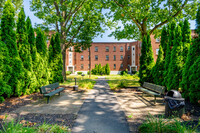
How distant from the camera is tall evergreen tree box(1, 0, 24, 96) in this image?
21.2 feet

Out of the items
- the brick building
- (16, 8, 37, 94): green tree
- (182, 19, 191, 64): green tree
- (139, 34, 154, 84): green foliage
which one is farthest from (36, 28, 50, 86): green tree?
the brick building

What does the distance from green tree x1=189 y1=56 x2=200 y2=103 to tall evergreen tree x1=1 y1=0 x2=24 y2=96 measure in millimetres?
9090

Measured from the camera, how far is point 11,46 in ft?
21.7

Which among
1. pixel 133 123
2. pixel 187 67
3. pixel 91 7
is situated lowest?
pixel 133 123

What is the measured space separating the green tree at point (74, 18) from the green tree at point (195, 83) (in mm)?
12173

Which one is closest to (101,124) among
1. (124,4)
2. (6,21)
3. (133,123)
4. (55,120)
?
(133,123)

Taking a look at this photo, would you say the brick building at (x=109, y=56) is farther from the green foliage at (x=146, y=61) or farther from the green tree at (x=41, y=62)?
the green tree at (x=41, y=62)

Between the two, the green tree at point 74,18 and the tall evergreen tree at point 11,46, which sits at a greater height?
the green tree at point 74,18

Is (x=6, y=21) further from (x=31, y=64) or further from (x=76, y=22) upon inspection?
(x=76, y=22)

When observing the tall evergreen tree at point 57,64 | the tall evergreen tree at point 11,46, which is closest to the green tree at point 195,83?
the tall evergreen tree at point 11,46

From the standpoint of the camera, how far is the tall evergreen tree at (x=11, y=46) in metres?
6.48

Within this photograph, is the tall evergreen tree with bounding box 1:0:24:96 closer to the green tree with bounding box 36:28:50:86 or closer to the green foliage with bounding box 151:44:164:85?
the green tree with bounding box 36:28:50:86

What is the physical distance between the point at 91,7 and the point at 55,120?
46.5 feet

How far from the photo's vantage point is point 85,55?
Result: 36812 mm
